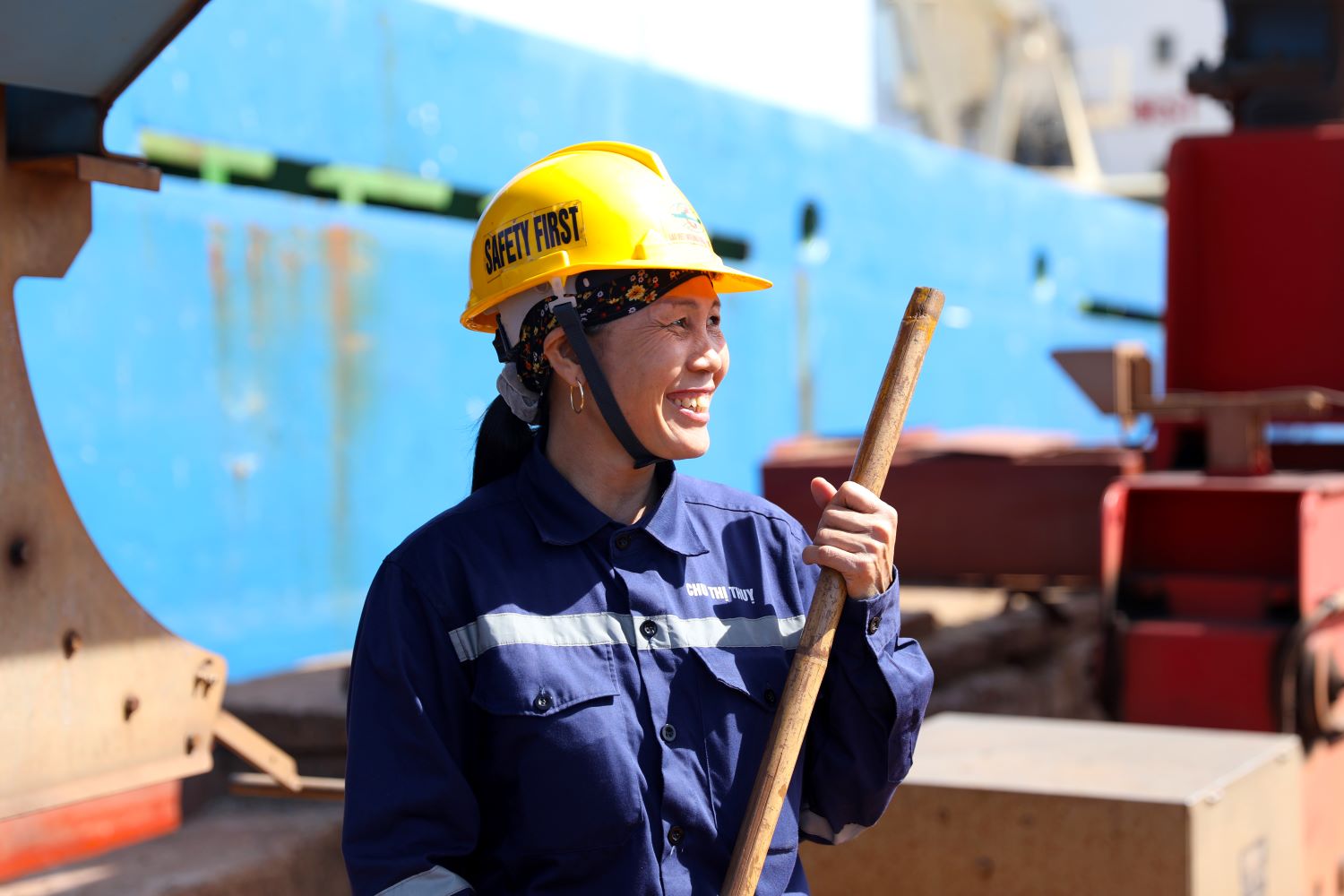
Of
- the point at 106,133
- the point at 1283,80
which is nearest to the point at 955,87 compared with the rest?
the point at 1283,80

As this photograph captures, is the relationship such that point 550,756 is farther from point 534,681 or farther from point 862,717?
point 862,717

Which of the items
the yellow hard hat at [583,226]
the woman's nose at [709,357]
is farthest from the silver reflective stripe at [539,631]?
the yellow hard hat at [583,226]

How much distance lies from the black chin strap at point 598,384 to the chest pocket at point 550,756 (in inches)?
11.1

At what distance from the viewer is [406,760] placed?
168cm

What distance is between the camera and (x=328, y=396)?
5.72 meters

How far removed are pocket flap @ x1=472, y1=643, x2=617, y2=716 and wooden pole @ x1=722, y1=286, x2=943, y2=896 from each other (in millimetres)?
200

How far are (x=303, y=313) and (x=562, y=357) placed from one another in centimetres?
391

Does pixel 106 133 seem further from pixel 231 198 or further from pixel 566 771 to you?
pixel 566 771

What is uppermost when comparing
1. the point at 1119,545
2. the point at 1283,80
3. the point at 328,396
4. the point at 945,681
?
the point at 1283,80

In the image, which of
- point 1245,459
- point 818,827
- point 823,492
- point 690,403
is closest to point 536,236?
point 690,403

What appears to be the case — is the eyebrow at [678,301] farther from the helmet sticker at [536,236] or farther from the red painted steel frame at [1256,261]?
the red painted steel frame at [1256,261]

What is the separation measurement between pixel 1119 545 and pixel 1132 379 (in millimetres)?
801

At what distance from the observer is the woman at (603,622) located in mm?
1695

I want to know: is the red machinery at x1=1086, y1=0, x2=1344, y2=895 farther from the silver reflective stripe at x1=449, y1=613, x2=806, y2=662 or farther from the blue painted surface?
the silver reflective stripe at x1=449, y1=613, x2=806, y2=662
